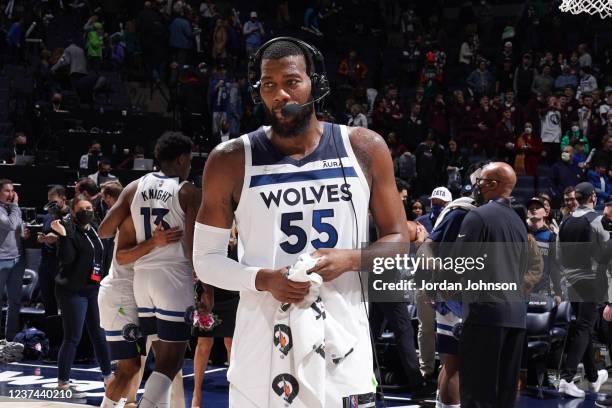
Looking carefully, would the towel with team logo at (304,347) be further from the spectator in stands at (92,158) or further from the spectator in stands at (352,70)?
the spectator in stands at (352,70)

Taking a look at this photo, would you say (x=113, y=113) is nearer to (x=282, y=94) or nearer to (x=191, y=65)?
(x=191, y=65)

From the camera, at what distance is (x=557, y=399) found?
828 cm

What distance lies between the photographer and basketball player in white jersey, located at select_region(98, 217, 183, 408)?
6141 millimetres

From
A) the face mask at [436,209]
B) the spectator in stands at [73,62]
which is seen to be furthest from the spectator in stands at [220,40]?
the face mask at [436,209]

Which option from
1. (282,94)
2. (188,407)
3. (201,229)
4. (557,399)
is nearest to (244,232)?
(201,229)

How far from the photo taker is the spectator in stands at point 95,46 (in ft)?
63.5

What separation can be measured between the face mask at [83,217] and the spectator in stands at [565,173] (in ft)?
28.7

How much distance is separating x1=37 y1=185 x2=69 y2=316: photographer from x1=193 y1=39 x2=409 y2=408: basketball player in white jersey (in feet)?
25.2

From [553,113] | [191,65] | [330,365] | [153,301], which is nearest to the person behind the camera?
[330,365]

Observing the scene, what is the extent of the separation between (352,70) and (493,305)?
50.5 feet

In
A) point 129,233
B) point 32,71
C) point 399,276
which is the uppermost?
point 32,71

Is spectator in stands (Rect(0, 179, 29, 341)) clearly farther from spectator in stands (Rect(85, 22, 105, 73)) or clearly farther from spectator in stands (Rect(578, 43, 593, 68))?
spectator in stands (Rect(578, 43, 593, 68))

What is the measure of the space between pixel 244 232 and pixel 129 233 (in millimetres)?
3374

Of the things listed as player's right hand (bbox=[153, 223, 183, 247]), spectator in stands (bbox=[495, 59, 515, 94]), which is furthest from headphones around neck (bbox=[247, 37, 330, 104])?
spectator in stands (bbox=[495, 59, 515, 94])
